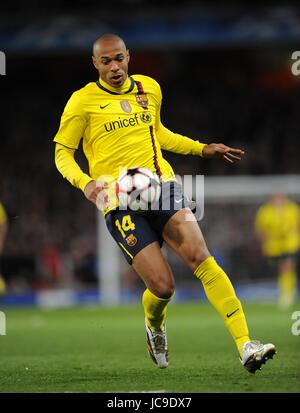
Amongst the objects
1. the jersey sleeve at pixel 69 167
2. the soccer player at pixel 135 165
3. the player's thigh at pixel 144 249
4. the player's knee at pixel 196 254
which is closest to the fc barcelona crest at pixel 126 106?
the soccer player at pixel 135 165

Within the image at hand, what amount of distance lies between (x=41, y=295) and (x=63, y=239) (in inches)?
78.2

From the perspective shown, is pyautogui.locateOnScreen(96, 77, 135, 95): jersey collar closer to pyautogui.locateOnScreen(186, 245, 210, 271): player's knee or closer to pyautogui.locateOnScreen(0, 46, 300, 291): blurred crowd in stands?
pyautogui.locateOnScreen(186, 245, 210, 271): player's knee

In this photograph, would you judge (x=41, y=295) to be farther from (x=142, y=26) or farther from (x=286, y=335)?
(x=286, y=335)

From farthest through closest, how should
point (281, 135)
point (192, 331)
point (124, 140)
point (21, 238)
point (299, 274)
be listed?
point (281, 135), point (21, 238), point (299, 274), point (192, 331), point (124, 140)

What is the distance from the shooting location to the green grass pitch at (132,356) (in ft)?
19.3

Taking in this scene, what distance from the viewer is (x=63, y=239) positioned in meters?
20.3

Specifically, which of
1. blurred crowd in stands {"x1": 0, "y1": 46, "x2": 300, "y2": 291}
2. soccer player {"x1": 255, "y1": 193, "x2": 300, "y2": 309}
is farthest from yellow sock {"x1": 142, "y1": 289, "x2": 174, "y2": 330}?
blurred crowd in stands {"x1": 0, "y1": 46, "x2": 300, "y2": 291}

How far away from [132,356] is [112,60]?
2829 millimetres

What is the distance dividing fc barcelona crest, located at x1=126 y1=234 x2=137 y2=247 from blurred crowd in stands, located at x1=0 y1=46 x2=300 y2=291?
1255 cm

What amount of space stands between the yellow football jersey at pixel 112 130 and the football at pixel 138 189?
6.8 inches

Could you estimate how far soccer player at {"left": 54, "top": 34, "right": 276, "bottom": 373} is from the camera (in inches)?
248

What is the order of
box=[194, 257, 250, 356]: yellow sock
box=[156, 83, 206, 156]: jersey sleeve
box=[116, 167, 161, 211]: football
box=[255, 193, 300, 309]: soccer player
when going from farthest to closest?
box=[255, 193, 300, 309]: soccer player
box=[156, 83, 206, 156]: jersey sleeve
box=[116, 167, 161, 211]: football
box=[194, 257, 250, 356]: yellow sock

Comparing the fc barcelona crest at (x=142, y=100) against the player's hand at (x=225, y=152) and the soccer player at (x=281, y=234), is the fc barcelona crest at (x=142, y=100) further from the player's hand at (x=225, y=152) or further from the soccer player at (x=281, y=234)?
the soccer player at (x=281, y=234)

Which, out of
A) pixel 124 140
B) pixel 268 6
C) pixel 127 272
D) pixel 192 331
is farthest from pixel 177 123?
pixel 124 140
